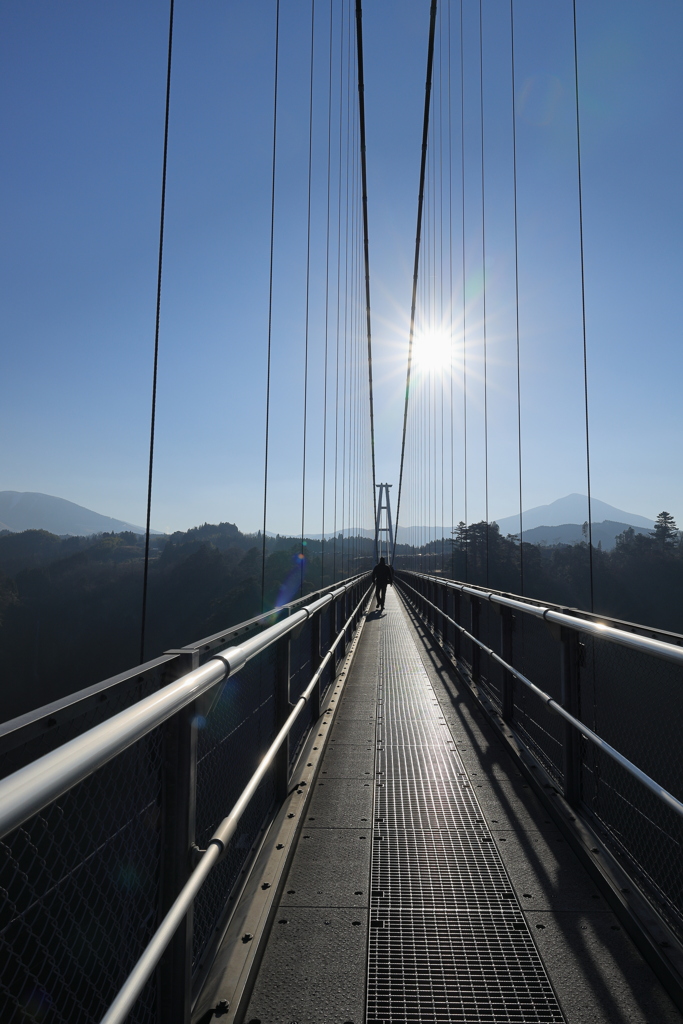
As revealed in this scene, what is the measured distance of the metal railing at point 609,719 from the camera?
1.83 meters

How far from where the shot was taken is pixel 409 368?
34.8 metres

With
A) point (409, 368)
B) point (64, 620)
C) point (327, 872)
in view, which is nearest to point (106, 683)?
point (327, 872)

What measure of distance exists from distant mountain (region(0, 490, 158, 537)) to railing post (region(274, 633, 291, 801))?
1.34 m

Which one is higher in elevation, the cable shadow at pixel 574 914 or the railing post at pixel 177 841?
the railing post at pixel 177 841

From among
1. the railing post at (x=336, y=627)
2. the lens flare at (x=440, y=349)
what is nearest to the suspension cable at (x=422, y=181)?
the lens flare at (x=440, y=349)

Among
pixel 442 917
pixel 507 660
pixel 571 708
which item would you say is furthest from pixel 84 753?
pixel 507 660

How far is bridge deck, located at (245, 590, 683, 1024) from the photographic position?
1.49 meters

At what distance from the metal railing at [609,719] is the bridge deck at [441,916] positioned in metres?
0.19

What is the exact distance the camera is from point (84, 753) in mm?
764

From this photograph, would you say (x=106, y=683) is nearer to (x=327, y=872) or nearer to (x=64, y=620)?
(x=327, y=872)

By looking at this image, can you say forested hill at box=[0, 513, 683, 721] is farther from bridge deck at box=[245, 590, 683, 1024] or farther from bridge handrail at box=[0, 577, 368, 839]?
bridge handrail at box=[0, 577, 368, 839]

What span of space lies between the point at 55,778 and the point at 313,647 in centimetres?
291

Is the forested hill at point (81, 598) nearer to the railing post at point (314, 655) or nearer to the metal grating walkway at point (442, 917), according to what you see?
the railing post at point (314, 655)

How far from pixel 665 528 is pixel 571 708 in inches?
204
